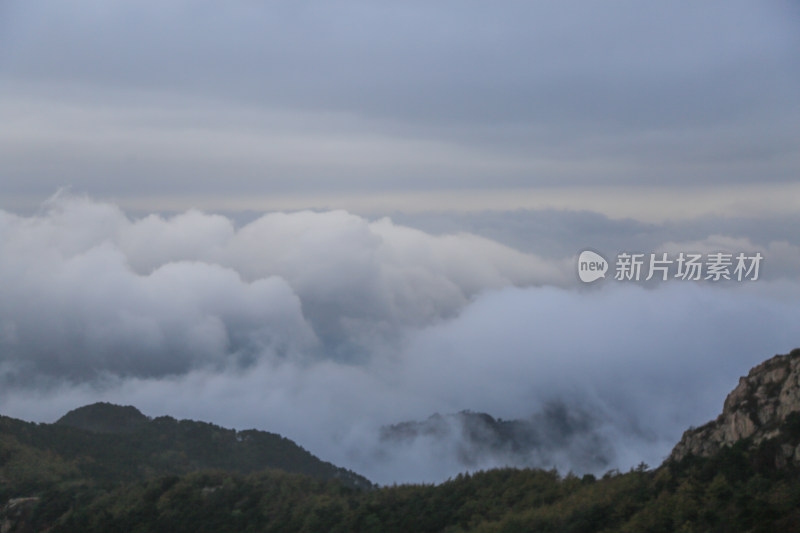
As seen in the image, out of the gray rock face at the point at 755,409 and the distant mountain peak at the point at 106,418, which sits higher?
the distant mountain peak at the point at 106,418

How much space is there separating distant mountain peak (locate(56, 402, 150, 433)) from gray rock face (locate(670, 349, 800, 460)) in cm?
5960

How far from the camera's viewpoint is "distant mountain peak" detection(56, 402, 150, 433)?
74.0 m

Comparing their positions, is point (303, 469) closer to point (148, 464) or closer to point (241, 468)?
point (241, 468)

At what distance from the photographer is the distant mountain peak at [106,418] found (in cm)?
7400

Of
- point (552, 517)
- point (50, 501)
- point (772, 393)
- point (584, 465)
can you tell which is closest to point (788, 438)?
point (772, 393)

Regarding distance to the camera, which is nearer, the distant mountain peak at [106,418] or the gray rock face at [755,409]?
the gray rock face at [755,409]

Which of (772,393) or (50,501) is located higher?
(772,393)

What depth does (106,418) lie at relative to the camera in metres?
76.8

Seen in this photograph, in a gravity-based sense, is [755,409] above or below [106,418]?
below

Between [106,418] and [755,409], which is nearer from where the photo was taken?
[755,409]

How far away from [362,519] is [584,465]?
8752 centimetres

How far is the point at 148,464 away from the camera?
57.9m

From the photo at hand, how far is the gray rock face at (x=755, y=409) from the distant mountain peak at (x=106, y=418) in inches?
2346

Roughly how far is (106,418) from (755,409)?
68.7 metres
